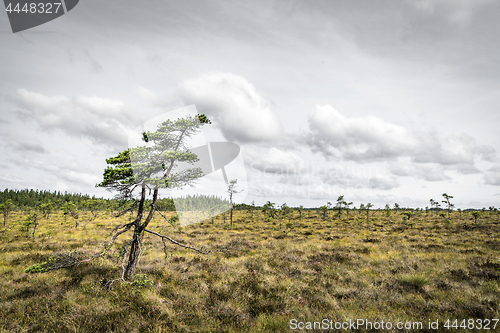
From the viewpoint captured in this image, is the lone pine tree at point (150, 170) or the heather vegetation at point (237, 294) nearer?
the heather vegetation at point (237, 294)

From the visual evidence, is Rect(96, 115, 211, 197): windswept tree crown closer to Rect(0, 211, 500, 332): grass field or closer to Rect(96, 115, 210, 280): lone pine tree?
Rect(96, 115, 210, 280): lone pine tree

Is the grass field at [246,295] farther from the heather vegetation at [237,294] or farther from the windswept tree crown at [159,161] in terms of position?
Answer: the windswept tree crown at [159,161]

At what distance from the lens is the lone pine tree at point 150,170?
8195mm

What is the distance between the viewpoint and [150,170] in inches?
334

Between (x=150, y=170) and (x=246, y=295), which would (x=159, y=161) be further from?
(x=246, y=295)

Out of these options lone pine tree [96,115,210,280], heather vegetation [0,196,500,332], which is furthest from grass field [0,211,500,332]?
lone pine tree [96,115,210,280]

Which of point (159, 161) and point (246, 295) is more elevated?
point (159, 161)

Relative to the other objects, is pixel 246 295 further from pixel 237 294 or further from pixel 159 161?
pixel 159 161

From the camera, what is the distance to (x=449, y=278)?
9.30m

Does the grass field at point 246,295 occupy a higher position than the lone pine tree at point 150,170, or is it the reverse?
the lone pine tree at point 150,170

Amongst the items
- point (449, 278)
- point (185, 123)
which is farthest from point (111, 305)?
point (449, 278)

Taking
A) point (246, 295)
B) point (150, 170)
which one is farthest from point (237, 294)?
point (150, 170)

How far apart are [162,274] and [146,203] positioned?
414cm

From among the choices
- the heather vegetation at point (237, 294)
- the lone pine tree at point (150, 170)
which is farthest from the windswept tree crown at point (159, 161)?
the heather vegetation at point (237, 294)
